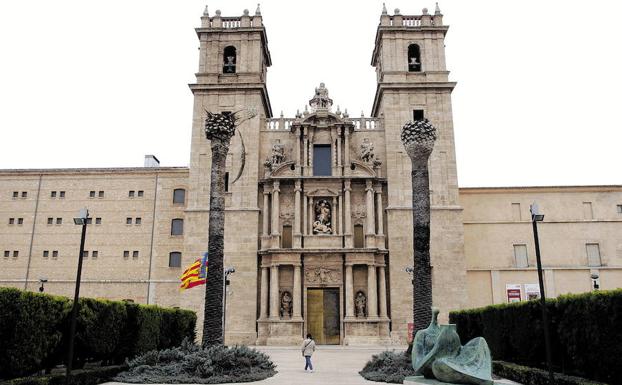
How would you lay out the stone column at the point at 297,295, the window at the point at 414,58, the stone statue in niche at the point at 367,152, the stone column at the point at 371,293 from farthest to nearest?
1. the window at the point at 414,58
2. the stone statue in niche at the point at 367,152
3. the stone column at the point at 297,295
4. the stone column at the point at 371,293

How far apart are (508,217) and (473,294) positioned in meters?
6.08

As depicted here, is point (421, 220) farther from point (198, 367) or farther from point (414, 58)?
point (414, 58)

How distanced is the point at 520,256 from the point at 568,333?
78.0 ft

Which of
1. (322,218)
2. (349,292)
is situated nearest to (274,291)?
(349,292)

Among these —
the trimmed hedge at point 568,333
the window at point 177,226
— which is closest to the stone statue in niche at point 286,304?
the window at point 177,226

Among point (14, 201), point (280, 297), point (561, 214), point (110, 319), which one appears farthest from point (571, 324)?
point (14, 201)

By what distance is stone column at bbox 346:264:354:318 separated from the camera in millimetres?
34750

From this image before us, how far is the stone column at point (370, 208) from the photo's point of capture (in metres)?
36.2

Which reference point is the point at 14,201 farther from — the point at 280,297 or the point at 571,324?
the point at 571,324

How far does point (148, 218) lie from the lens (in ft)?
130

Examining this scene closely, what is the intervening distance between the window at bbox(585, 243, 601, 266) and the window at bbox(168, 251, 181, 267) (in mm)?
28667

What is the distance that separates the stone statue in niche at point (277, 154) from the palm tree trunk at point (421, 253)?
17.5m

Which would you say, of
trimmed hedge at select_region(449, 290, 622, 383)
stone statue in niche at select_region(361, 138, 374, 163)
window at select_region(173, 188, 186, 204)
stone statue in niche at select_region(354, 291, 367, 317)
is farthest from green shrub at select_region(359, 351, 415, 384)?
window at select_region(173, 188, 186, 204)

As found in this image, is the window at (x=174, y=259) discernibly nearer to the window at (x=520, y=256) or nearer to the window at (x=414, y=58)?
the window at (x=414, y=58)
